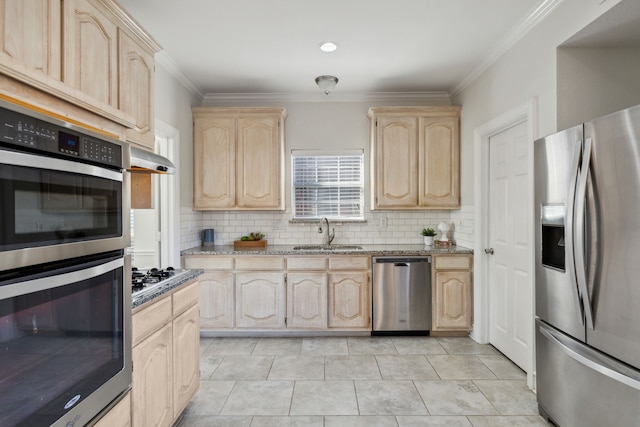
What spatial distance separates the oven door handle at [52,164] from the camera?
0.88 m

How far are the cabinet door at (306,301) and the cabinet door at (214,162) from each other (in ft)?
3.74

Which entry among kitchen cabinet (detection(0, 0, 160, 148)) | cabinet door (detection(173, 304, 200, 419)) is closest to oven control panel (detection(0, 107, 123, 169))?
kitchen cabinet (detection(0, 0, 160, 148))

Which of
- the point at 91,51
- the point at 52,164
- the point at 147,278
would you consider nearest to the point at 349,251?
the point at 147,278

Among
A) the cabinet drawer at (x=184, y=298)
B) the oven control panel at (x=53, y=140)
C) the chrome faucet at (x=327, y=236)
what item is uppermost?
the oven control panel at (x=53, y=140)

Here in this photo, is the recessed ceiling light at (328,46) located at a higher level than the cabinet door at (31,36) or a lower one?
higher

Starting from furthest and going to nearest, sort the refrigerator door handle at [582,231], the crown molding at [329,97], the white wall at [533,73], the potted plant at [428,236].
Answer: the crown molding at [329,97], the potted plant at [428,236], the white wall at [533,73], the refrigerator door handle at [582,231]

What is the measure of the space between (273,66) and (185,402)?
291 cm

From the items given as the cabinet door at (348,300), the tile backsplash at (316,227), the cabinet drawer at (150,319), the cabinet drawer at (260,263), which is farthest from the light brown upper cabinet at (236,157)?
the cabinet drawer at (150,319)

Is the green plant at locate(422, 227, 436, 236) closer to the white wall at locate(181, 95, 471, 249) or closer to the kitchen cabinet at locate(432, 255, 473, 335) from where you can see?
the white wall at locate(181, 95, 471, 249)

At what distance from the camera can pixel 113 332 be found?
1.35 metres

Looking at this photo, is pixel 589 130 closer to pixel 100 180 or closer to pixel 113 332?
pixel 100 180

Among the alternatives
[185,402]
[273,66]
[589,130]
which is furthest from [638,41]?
[185,402]

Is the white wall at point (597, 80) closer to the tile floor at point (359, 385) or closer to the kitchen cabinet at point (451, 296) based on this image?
the kitchen cabinet at point (451, 296)

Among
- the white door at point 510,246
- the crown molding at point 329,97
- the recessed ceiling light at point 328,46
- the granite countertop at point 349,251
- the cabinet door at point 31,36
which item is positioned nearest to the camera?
the cabinet door at point 31,36
